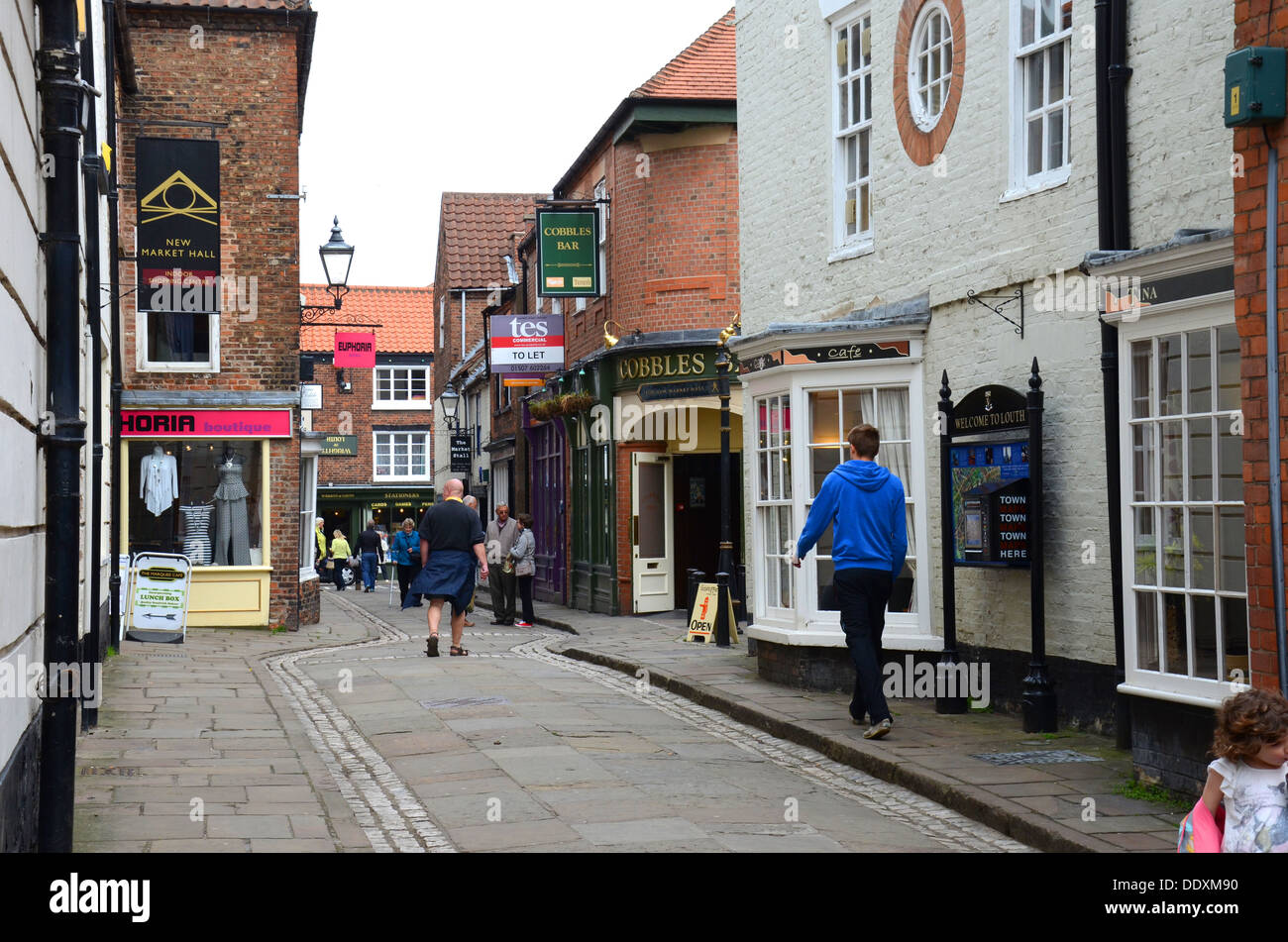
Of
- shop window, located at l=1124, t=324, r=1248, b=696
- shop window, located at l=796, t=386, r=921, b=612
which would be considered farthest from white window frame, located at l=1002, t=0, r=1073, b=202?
shop window, located at l=1124, t=324, r=1248, b=696

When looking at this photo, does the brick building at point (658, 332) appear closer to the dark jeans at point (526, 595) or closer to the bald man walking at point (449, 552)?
the dark jeans at point (526, 595)

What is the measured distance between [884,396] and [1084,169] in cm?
282

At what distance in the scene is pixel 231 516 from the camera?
21.3m

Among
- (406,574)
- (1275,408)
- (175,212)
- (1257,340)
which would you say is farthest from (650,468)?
(1275,408)

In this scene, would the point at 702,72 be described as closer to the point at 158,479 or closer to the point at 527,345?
the point at 527,345

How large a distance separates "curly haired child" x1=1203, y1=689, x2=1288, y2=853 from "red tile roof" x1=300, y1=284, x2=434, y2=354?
5008cm

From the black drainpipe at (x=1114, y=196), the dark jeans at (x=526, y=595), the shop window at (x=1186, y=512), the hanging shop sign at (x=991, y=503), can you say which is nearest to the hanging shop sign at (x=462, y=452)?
the dark jeans at (x=526, y=595)

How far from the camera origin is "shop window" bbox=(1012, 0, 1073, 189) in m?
9.84

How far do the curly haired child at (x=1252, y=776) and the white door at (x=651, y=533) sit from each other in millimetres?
18996

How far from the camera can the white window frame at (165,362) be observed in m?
20.9

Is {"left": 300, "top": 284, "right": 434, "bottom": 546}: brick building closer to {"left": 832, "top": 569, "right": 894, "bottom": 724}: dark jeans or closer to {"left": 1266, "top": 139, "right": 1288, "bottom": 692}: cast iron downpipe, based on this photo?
{"left": 832, "top": 569, "right": 894, "bottom": 724}: dark jeans

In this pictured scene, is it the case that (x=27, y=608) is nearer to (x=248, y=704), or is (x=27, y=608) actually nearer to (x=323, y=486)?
(x=248, y=704)

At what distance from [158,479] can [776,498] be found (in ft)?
38.0

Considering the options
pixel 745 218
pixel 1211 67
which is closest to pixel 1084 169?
pixel 1211 67
